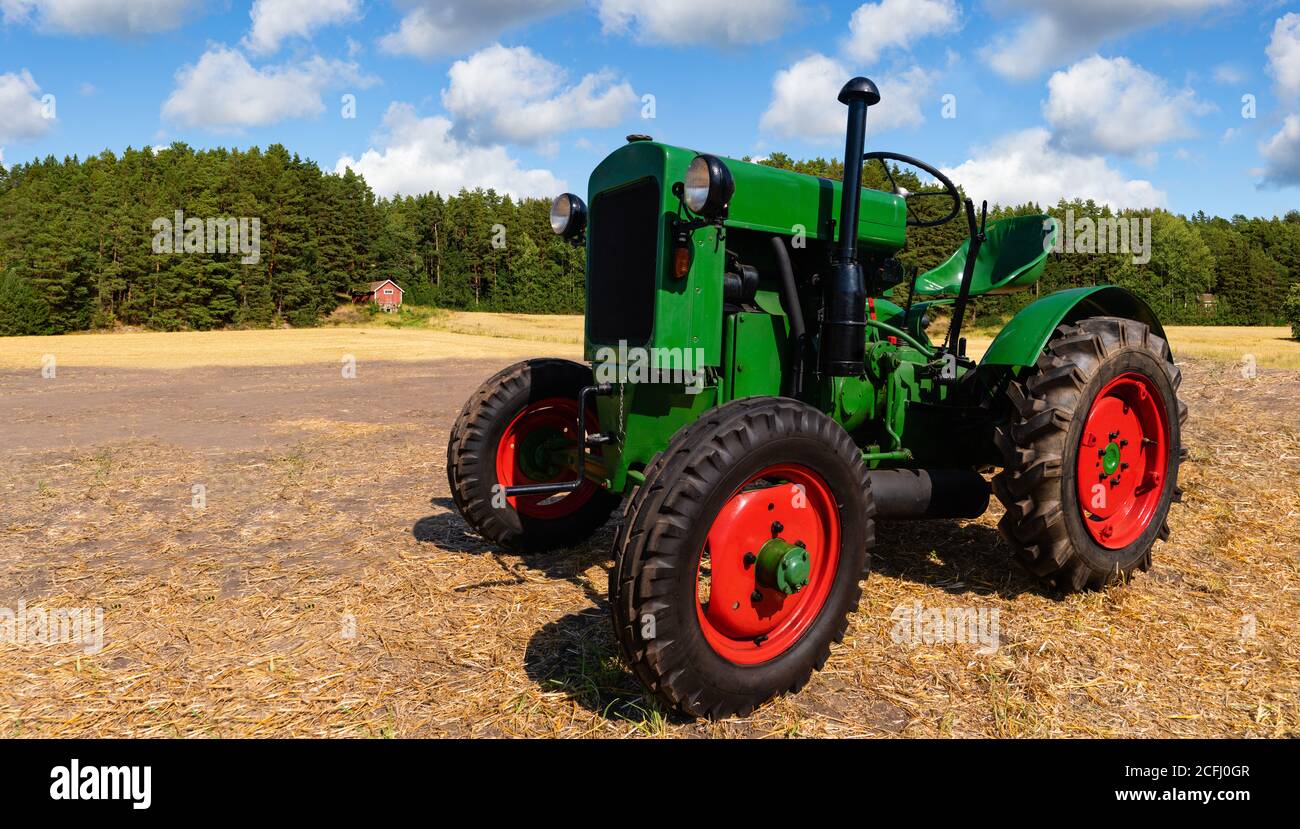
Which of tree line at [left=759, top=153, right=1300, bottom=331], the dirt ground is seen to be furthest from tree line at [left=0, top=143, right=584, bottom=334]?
the dirt ground

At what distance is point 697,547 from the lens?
2756 mm

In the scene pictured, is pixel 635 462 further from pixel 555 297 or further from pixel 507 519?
pixel 555 297

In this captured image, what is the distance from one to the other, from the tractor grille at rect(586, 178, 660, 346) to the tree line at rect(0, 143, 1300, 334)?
115 feet

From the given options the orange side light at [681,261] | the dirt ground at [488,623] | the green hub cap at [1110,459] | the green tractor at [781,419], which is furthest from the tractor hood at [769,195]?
the dirt ground at [488,623]

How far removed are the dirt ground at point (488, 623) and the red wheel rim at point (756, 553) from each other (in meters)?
0.28

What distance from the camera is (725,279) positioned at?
3.77 meters

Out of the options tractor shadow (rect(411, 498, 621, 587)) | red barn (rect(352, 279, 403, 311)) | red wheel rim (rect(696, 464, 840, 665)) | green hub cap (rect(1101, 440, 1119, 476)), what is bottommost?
tractor shadow (rect(411, 498, 621, 587))

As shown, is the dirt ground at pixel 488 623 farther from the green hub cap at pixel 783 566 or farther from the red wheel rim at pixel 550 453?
the green hub cap at pixel 783 566

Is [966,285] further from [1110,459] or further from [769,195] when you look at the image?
[769,195]

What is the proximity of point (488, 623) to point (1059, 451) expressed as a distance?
119 inches

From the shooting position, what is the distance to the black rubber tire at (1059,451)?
12.3 ft

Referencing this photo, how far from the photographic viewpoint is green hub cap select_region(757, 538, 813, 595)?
2969 mm

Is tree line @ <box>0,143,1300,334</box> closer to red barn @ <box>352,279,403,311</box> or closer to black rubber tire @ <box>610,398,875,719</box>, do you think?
red barn @ <box>352,279,403,311</box>

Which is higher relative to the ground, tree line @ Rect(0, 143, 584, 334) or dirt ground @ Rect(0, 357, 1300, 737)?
tree line @ Rect(0, 143, 584, 334)
